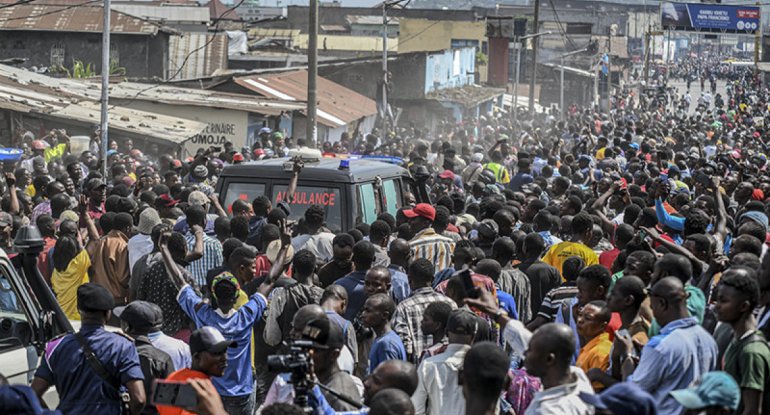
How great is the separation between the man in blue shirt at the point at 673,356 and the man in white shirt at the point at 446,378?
0.88 m

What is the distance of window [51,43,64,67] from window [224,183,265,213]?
28504mm

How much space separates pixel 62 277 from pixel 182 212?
7.18 feet

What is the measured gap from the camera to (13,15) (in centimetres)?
3878

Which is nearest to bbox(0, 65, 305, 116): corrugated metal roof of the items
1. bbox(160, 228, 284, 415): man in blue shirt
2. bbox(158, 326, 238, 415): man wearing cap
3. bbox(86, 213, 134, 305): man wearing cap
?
bbox(86, 213, 134, 305): man wearing cap

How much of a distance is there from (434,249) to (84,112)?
14343 millimetres

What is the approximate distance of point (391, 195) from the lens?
40.3 feet

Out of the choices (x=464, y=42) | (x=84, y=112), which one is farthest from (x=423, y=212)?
(x=464, y=42)

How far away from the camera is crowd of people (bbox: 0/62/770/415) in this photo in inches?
209

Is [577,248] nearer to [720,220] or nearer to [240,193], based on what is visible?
[720,220]

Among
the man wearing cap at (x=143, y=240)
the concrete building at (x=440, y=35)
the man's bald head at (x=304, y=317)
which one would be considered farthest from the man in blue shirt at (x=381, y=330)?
the concrete building at (x=440, y=35)

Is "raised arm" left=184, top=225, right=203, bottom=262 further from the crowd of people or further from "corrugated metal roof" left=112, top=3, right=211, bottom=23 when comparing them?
"corrugated metal roof" left=112, top=3, right=211, bottom=23

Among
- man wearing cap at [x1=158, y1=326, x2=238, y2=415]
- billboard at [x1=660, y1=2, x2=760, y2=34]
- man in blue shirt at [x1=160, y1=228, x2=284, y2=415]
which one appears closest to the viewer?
man wearing cap at [x1=158, y1=326, x2=238, y2=415]

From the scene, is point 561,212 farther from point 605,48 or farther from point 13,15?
point 605,48

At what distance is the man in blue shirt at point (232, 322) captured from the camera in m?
7.38
